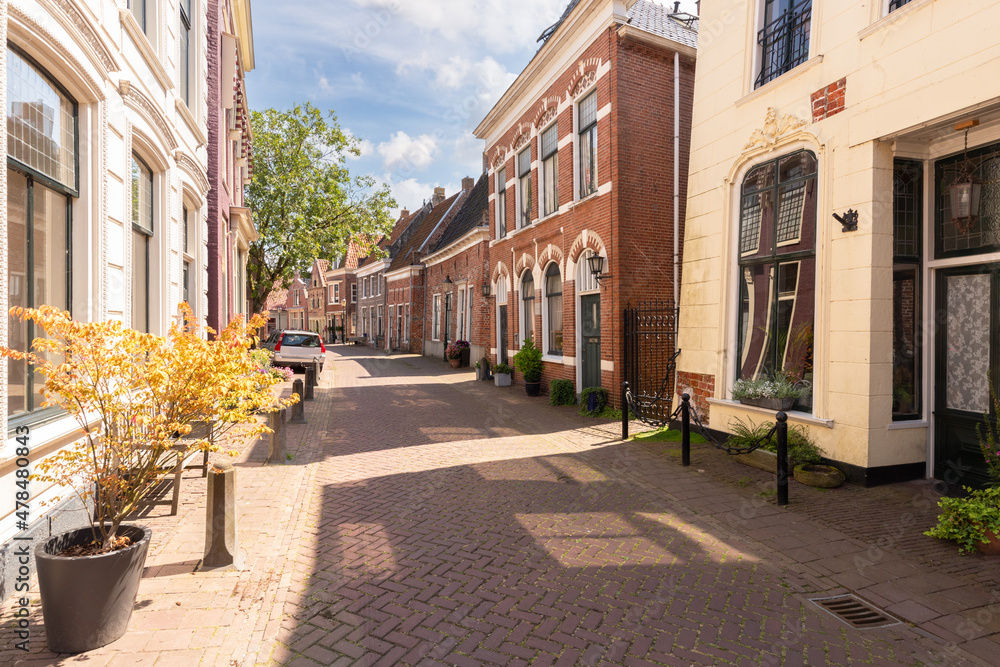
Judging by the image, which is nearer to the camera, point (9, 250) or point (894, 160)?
point (9, 250)

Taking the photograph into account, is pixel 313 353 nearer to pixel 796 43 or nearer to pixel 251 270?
pixel 251 270

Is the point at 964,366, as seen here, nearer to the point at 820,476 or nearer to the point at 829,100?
the point at 820,476

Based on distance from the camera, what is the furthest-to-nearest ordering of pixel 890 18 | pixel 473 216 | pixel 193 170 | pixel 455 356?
pixel 473 216, pixel 455 356, pixel 193 170, pixel 890 18

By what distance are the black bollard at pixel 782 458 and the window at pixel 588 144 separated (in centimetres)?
747

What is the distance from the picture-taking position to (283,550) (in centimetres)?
473

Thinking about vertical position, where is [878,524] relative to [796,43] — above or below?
below

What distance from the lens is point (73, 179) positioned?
15.9ft

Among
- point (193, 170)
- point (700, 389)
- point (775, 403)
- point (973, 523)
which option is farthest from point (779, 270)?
point (193, 170)

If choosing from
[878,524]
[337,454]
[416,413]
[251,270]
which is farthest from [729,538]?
[251,270]

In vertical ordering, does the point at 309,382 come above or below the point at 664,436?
above

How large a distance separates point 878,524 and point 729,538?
143 centimetres

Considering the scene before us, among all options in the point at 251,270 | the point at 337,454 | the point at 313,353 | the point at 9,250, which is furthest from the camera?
the point at 251,270

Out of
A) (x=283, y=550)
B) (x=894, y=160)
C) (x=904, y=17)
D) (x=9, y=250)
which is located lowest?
(x=283, y=550)

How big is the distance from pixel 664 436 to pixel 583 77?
7.87 meters
